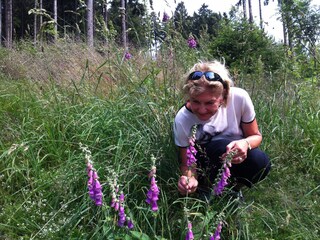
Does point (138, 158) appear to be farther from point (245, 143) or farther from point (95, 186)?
point (95, 186)

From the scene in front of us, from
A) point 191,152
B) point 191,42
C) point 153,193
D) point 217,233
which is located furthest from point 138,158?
point 191,42

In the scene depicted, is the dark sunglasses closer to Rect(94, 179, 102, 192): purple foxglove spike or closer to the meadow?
the meadow

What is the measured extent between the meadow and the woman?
0.15m

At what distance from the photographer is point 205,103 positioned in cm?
188

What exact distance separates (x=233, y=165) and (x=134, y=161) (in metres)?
0.56

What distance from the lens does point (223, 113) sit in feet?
6.79

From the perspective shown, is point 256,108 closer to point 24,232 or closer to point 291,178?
point 291,178

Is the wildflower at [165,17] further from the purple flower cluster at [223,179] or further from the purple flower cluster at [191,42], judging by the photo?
the purple flower cluster at [223,179]

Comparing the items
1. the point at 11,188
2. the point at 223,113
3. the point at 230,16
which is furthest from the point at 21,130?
the point at 230,16

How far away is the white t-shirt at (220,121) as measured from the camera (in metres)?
2.01

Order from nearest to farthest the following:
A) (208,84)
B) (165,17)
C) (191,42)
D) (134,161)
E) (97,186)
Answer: (97,186)
(208,84)
(134,161)
(165,17)
(191,42)

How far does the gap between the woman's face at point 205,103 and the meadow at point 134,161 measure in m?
0.35

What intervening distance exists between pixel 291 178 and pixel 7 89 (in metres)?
2.54

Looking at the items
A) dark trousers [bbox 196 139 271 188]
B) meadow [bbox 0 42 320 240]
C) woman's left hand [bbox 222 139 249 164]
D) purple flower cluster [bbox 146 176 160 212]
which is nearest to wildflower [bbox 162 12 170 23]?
meadow [bbox 0 42 320 240]
